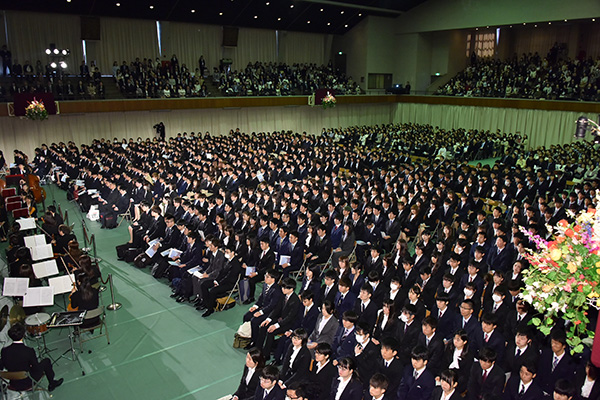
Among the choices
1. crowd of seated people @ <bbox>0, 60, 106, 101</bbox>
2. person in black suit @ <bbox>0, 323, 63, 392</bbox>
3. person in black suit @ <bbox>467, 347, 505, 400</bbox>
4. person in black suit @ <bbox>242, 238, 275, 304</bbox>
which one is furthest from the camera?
crowd of seated people @ <bbox>0, 60, 106, 101</bbox>

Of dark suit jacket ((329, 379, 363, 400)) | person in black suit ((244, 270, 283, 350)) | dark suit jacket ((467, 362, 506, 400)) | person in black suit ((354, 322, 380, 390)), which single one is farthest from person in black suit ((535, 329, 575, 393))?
person in black suit ((244, 270, 283, 350))

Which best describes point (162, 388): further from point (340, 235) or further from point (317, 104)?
point (317, 104)

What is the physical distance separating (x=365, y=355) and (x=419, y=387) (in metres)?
0.83

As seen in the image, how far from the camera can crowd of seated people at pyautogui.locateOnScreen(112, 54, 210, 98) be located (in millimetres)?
25516

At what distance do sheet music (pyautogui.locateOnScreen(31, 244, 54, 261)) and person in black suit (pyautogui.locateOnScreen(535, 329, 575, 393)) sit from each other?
9.17 m

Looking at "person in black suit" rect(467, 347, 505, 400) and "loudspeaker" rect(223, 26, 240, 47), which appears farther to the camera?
"loudspeaker" rect(223, 26, 240, 47)

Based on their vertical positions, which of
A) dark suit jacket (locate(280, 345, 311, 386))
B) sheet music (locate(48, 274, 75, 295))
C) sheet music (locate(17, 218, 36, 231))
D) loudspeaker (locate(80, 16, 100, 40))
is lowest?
dark suit jacket (locate(280, 345, 311, 386))

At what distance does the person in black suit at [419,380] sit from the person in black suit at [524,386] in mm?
966

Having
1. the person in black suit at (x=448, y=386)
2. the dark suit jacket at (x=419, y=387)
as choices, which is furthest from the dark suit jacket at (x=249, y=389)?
the person in black suit at (x=448, y=386)

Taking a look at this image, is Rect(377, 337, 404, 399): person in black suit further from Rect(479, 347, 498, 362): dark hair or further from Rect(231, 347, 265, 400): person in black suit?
Rect(231, 347, 265, 400): person in black suit

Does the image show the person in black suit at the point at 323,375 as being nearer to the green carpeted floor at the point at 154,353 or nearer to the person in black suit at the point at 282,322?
the person in black suit at the point at 282,322

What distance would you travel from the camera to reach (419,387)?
524 centimetres

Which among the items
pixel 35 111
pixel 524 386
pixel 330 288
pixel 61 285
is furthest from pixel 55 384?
pixel 35 111

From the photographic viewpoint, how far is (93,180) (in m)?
16.8
